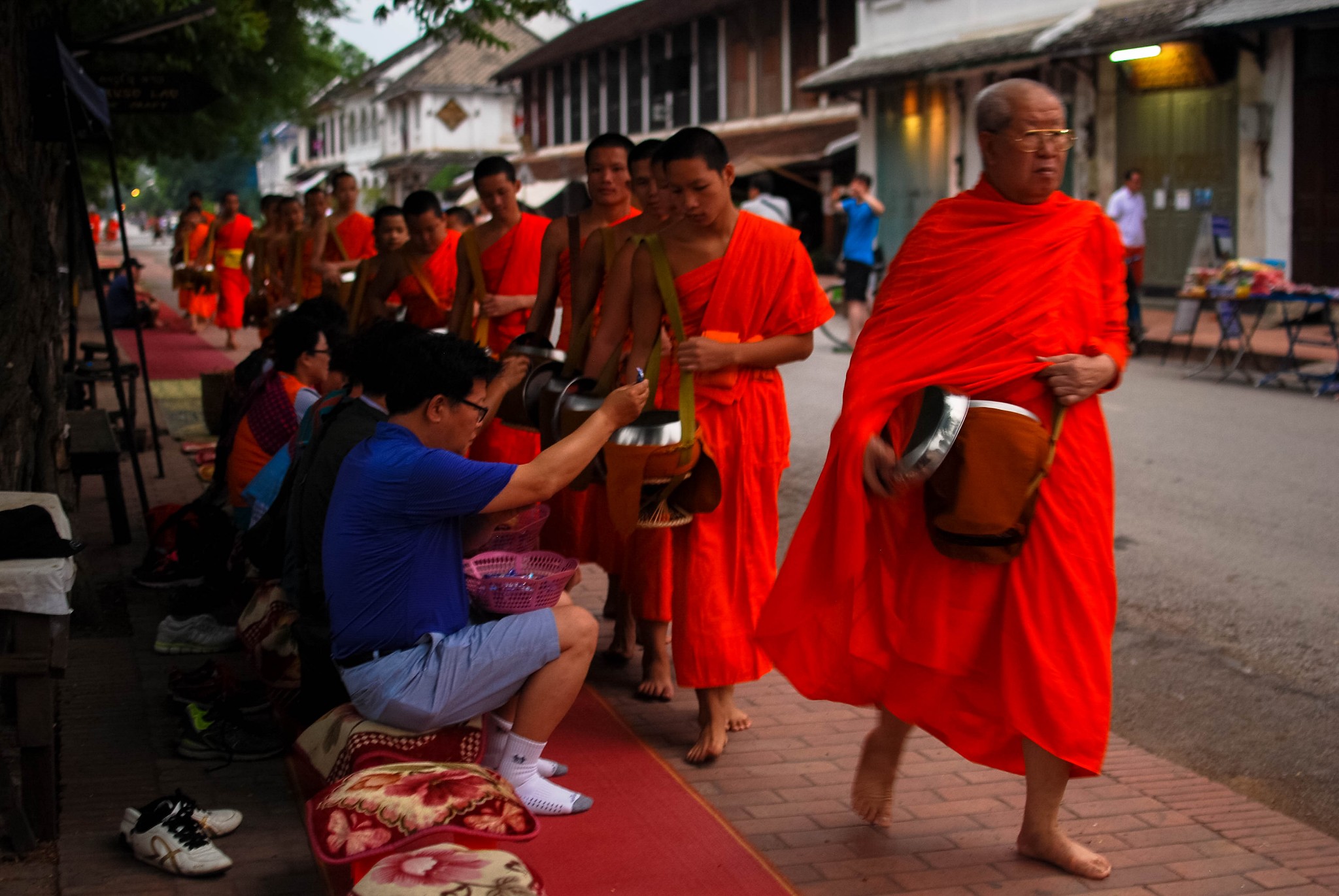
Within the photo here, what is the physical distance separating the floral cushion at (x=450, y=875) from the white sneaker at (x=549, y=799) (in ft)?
3.03

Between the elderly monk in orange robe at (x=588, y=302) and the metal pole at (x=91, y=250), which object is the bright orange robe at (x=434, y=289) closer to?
the metal pole at (x=91, y=250)

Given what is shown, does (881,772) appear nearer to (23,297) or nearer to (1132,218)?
(23,297)

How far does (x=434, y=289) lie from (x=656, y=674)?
10.9 feet

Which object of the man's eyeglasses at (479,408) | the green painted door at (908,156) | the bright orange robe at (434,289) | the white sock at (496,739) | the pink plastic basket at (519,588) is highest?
the green painted door at (908,156)

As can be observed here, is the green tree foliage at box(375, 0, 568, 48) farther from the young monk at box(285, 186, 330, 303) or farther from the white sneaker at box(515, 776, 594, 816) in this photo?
the white sneaker at box(515, 776, 594, 816)

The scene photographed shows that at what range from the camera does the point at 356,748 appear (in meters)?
3.57

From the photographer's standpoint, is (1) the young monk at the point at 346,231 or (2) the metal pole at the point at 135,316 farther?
(1) the young monk at the point at 346,231

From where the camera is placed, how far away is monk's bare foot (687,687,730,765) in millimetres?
4434

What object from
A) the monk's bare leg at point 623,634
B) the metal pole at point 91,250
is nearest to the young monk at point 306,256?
the metal pole at point 91,250

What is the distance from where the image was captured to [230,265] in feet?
62.0

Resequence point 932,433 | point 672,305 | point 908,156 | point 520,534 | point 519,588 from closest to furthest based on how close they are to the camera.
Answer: point 932,433, point 519,588, point 672,305, point 520,534, point 908,156

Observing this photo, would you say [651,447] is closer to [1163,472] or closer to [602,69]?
[1163,472]

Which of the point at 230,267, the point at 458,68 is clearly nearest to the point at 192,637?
the point at 230,267

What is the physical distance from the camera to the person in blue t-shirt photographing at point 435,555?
3.62 meters
